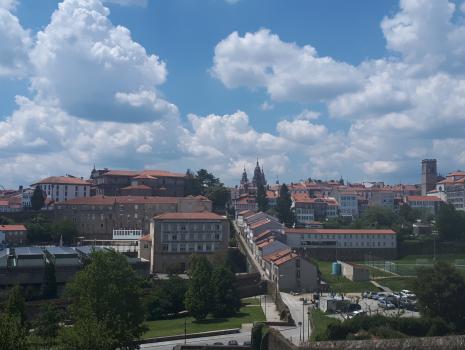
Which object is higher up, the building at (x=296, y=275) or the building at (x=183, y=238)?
the building at (x=183, y=238)

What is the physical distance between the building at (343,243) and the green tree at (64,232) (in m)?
28.9

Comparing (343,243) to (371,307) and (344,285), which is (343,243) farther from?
(371,307)

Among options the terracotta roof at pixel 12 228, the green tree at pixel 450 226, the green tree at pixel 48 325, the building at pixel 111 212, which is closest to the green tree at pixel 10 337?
the green tree at pixel 48 325

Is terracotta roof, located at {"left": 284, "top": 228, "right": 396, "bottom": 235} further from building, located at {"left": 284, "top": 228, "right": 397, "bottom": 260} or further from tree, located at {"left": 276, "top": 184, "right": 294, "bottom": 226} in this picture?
tree, located at {"left": 276, "top": 184, "right": 294, "bottom": 226}

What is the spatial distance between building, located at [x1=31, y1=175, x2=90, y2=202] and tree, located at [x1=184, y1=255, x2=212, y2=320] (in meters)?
59.4

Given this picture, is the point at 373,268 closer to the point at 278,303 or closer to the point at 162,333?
the point at 278,303

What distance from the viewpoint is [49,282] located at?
55406 millimetres

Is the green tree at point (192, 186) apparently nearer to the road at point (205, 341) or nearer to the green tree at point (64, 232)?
the green tree at point (64, 232)

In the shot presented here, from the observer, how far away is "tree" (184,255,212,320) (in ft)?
158

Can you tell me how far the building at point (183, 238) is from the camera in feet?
221

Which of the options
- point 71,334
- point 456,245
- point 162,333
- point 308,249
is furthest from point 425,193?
point 71,334

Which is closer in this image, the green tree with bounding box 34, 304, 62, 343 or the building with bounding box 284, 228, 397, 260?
the green tree with bounding box 34, 304, 62, 343

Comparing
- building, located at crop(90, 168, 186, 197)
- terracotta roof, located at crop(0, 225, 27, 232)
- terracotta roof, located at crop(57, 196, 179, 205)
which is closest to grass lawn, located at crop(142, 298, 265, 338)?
terracotta roof, located at crop(0, 225, 27, 232)

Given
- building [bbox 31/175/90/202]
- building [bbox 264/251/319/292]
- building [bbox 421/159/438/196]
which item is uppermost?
building [bbox 421/159/438/196]
